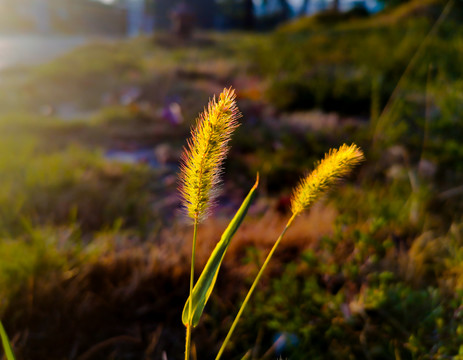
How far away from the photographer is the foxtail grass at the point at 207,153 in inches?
26.3

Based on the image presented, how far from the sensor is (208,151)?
0.70 m

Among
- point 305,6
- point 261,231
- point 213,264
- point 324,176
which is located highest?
point 305,6

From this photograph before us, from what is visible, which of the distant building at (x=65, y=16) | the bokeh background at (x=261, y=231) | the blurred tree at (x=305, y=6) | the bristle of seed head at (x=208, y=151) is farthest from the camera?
the blurred tree at (x=305, y=6)

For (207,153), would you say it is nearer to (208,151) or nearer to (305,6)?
(208,151)

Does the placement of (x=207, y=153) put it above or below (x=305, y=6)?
below

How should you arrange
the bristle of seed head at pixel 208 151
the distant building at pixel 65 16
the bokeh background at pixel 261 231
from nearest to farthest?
1. the bristle of seed head at pixel 208 151
2. the bokeh background at pixel 261 231
3. the distant building at pixel 65 16

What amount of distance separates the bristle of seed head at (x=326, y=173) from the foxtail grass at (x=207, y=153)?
17 centimetres

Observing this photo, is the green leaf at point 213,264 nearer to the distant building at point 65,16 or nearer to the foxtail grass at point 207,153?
the foxtail grass at point 207,153

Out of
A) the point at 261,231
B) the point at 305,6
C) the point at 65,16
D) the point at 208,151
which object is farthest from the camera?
the point at 305,6

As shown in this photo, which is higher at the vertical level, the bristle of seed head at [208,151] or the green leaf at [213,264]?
the bristle of seed head at [208,151]

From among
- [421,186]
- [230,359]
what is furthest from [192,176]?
[421,186]

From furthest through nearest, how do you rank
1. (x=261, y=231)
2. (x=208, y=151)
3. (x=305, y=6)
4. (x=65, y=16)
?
1. (x=305, y=6)
2. (x=65, y=16)
3. (x=261, y=231)
4. (x=208, y=151)

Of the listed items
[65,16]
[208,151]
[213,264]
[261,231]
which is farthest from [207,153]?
[65,16]

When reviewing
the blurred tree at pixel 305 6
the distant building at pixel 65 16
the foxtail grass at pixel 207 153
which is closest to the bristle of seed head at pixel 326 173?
the foxtail grass at pixel 207 153
